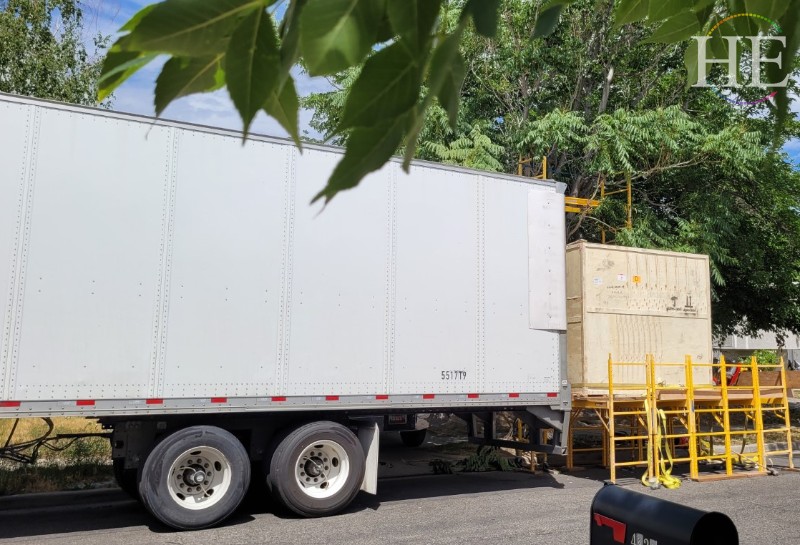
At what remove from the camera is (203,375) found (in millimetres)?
7828

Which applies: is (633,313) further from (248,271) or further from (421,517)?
(248,271)

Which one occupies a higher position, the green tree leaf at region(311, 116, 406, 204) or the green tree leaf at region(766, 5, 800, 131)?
the green tree leaf at region(766, 5, 800, 131)

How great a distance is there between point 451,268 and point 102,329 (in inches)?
161

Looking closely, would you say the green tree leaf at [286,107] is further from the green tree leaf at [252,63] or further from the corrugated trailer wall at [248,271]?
the corrugated trailer wall at [248,271]

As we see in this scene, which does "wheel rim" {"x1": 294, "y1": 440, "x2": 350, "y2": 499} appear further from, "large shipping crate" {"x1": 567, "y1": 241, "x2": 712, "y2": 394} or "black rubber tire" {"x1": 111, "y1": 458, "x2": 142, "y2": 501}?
"large shipping crate" {"x1": 567, "y1": 241, "x2": 712, "y2": 394}

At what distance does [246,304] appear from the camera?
8094 millimetres

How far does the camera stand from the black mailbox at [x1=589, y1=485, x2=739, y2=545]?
2.50 meters

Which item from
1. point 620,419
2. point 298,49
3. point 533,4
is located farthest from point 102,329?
point 620,419

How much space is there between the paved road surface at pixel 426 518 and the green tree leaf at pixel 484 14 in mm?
6961

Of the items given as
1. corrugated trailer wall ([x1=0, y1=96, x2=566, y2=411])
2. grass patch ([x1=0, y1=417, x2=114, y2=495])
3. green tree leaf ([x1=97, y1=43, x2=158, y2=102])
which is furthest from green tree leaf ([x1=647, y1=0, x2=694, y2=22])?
grass patch ([x1=0, y1=417, x2=114, y2=495])

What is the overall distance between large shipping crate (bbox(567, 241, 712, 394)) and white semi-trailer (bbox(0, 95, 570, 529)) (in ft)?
5.54

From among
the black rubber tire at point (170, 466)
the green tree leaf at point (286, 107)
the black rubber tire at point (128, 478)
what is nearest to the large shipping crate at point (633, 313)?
the black rubber tire at point (170, 466)

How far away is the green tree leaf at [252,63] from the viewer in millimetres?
853

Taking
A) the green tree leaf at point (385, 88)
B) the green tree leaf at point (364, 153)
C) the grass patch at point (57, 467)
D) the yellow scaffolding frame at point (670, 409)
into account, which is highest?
the green tree leaf at point (385, 88)
